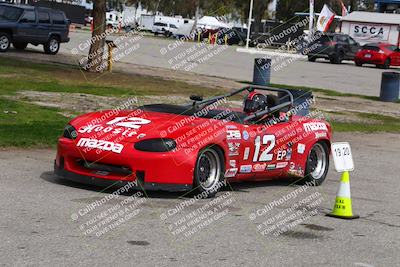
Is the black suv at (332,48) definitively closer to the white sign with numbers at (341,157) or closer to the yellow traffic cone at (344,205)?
the white sign with numbers at (341,157)

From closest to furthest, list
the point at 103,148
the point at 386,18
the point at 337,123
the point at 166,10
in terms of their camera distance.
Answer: the point at 103,148 < the point at 337,123 < the point at 386,18 < the point at 166,10

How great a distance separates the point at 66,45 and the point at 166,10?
279ft

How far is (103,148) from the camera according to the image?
9000 millimetres

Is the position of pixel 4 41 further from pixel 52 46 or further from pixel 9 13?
pixel 52 46

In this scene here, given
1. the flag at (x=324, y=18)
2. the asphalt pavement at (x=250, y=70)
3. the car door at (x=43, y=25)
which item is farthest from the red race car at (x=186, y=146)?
the flag at (x=324, y=18)

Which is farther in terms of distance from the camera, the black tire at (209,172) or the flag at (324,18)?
the flag at (324,18)

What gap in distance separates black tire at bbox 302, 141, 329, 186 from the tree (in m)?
17.1

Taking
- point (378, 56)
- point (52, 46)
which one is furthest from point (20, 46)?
point (378, 56)

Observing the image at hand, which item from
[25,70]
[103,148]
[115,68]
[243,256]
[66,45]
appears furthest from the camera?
[66,45]

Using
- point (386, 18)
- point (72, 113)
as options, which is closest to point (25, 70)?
point (72, 113)

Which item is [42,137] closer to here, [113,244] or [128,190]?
[128,190]

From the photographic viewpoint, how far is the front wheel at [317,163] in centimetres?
1102

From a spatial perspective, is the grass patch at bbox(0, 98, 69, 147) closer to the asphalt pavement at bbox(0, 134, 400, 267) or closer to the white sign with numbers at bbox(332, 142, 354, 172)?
the asphalt pavement at bbox(0, 134, 400, 267)

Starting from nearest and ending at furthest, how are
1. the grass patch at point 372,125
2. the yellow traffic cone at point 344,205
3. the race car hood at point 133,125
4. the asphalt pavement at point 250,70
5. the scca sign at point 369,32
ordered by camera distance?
the yellow traffic cone at point 344,205, the race car hood at point 133,125, the grass patch at point 372,125, the asphalt pavement at point 250,70, the scca sign at point 369,32
